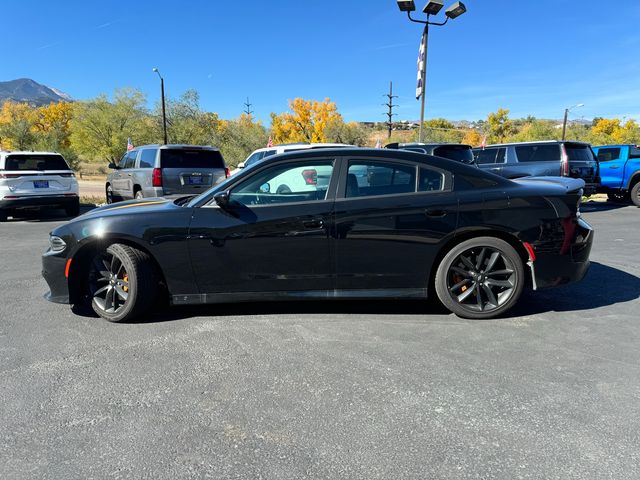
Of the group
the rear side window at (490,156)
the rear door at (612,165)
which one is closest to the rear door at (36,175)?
the rear side window at (490,156)

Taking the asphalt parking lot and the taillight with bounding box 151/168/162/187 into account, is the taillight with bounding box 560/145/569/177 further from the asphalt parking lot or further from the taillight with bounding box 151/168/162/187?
the taillight with bounding box 151/168/162/187

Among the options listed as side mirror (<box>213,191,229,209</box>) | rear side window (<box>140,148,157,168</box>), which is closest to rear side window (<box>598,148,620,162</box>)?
rear side window (<box>140,148,157,168</box>)

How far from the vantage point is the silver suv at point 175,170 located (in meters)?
10.6

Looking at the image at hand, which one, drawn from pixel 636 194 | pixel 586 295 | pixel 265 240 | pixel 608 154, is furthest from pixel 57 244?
pixel 608 154

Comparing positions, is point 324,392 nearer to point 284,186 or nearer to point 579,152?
point 284,186

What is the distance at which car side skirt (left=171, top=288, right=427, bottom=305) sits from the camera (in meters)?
3.96

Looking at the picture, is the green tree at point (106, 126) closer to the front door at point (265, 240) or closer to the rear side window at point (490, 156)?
the rear side window at point (490, 156)

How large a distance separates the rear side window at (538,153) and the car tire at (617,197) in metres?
4.04

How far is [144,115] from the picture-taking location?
44.1 metres

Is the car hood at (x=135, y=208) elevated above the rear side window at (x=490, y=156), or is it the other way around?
the rear side window at (x=490, y=156)

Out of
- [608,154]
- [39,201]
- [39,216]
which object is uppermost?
[608,154]

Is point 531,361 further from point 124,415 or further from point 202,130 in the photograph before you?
point 202,130

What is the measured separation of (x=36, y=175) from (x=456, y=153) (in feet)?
34.3

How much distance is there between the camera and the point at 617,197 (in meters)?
16.2
